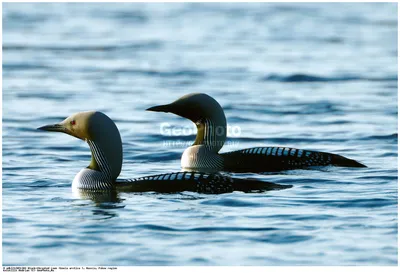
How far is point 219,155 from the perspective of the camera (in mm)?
9398

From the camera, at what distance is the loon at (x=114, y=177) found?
25.8 feet

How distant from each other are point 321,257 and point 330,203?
138cm

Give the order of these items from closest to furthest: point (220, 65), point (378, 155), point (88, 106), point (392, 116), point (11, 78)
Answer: point (378, 155) < point (392, 116) < point (88, 106) < point (11, 78) < point (220, 65)

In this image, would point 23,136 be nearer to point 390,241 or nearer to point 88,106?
point 88,106

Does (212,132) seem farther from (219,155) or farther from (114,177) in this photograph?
(114,177)

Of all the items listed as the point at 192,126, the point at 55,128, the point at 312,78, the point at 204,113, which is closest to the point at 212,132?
the point at 204,113

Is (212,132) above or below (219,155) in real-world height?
above

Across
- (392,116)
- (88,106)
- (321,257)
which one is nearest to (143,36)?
(88,106)

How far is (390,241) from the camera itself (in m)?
6.67

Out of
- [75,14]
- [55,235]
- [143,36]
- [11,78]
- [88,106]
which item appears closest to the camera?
[55,235]

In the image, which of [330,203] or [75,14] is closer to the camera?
[330,203]

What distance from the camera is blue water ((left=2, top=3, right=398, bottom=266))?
6.66 metres

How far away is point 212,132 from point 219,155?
220mm

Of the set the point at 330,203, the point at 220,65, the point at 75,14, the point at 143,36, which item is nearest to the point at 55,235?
the point at 330,203
